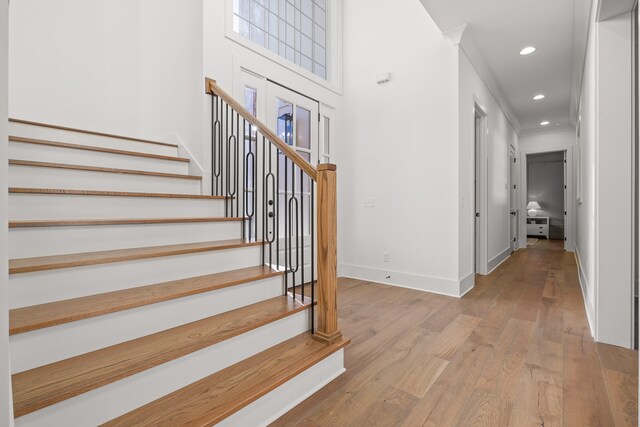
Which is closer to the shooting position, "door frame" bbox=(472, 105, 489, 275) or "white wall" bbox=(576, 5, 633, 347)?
"white wall" bbox=(576, 5, 633, 347)

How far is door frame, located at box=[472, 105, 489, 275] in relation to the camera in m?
4.09

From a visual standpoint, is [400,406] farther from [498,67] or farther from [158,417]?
[498,67]

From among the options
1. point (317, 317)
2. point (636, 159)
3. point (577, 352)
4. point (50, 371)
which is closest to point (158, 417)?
point (50, 371)

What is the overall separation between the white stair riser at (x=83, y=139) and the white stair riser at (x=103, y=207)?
87 centimetres

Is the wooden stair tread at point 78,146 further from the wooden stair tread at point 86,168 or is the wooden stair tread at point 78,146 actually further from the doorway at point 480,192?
the doorway at point 480,192

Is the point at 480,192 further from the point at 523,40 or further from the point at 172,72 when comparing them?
the point at 172,72

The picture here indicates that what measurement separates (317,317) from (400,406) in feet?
1.98

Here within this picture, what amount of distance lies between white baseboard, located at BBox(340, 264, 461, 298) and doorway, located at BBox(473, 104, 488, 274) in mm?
1233

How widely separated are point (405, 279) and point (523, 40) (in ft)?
9.43

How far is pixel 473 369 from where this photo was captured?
1.79 meters

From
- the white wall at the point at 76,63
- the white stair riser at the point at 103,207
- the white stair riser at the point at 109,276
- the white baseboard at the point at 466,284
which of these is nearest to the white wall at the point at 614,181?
the white baseboard at the point at 466,284

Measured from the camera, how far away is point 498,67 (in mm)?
3959

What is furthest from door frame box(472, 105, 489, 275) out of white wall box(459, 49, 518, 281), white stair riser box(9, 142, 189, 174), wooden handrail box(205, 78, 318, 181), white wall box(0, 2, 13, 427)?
white wall box(0, 2, 13, 427)

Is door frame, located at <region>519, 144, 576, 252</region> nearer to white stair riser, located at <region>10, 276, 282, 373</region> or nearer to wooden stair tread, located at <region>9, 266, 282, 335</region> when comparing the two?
wooden stair tread, located at <region>9, 266, 282, 335</region>
